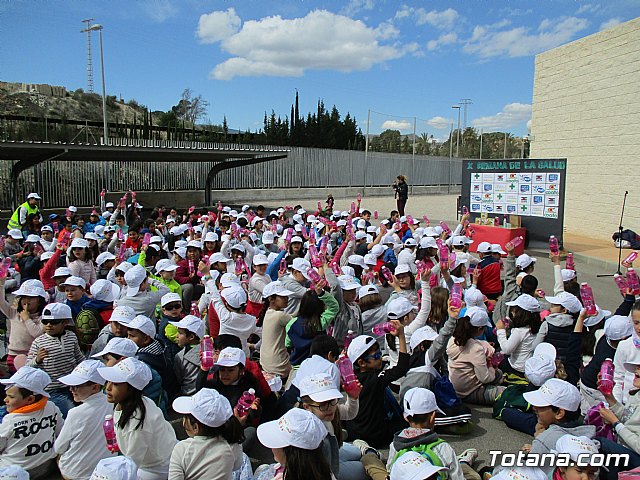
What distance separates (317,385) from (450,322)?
170 cm

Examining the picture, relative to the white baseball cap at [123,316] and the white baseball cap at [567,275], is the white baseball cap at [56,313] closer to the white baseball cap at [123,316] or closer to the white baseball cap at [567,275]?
the white baseball cap at [123,316]

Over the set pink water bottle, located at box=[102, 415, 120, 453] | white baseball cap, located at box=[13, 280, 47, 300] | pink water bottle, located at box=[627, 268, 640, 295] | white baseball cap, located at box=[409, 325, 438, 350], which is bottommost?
pink water bottle, located at box=[102, 415, 120, 453]

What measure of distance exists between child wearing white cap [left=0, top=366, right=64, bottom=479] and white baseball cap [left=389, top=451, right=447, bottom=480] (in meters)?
2.53

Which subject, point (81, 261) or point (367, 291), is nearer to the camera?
point (367, 291)

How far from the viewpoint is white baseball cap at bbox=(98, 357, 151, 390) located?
3248 millimetres

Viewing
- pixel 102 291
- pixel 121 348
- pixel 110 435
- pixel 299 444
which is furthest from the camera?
pixel 102 291

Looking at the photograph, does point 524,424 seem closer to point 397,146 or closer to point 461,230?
point 461,230

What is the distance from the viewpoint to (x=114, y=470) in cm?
240

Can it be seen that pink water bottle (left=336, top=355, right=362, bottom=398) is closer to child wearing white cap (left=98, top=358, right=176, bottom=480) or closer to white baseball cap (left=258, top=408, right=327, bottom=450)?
white baseball cap (left=258, top=408, right=327, bottom=450)

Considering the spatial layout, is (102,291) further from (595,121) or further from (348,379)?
(595,121)

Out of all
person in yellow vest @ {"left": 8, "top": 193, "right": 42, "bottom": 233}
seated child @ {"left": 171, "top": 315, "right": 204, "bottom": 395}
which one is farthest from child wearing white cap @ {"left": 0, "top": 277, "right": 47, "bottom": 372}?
person in yellow vest @ {"left": 8, "top": 193, "right": 42, "bottom": 233}

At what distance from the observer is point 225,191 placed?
98.6ft

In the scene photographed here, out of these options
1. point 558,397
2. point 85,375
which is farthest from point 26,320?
point 558,397

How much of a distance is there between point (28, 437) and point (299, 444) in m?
2.29
